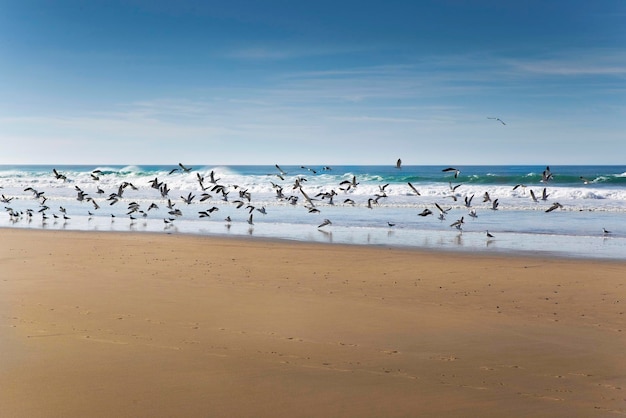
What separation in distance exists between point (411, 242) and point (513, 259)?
3723 millimetres

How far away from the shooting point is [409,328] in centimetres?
838

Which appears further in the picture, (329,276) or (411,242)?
(411,242)

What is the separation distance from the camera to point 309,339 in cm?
775

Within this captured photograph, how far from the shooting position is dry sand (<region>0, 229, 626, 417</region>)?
581 cm

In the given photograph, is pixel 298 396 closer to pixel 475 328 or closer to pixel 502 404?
pixel 502 404

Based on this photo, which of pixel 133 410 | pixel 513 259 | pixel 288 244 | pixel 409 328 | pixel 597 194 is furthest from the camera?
pixel 597 194

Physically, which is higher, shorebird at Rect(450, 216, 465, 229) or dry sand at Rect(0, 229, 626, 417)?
shorebird at Rect(450, 216, 465, 229)

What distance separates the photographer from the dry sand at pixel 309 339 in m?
5.81

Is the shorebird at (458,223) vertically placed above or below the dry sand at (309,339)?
above

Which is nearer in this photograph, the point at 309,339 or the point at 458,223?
the point at 309,339

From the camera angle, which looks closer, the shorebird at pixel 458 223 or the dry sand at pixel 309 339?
the dry sand at pixel 309 339

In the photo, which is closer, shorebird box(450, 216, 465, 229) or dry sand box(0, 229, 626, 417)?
A: dry sand box(0, 229, 626, 417)

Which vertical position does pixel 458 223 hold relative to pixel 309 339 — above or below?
above

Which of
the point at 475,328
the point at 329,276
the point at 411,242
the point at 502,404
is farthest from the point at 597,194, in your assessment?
the point at 502,404
